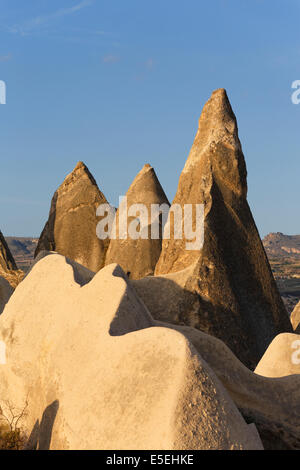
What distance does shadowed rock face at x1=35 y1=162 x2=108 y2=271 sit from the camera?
1698 cm

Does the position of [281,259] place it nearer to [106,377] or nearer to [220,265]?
[220,265]

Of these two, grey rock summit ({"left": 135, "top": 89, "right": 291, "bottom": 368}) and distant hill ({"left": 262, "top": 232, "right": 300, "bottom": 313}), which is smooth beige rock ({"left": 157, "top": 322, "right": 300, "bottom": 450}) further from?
distant hill ({"left": 262, "top": 232, "right": 300, "bottom": 313})

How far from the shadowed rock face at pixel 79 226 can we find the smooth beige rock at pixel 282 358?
384 inches

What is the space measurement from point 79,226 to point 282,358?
10.6 m

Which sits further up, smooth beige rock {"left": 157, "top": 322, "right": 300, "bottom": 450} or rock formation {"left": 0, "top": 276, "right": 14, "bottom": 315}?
rock formation {"left": 0, "top": 276, "right": 14, "bottom": 315}

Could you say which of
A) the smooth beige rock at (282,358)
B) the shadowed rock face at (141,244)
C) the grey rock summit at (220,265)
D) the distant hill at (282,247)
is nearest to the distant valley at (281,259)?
the distant hill at (282,247)

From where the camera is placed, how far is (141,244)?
1594cm

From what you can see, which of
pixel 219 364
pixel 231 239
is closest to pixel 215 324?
pixel 231 239

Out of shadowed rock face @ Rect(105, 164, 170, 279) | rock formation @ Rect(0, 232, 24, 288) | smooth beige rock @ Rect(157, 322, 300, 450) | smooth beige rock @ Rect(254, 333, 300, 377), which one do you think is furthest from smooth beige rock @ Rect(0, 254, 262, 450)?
rock formation @ Rect(0, 232, 24, 288)

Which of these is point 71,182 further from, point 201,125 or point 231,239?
point 231,239

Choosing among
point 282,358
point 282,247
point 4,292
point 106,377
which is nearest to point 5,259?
point 4,292

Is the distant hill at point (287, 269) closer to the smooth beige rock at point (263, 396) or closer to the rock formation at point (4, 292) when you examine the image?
the rock formation at point (4, 292)

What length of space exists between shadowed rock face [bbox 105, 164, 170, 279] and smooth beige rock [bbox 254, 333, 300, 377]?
8.17m

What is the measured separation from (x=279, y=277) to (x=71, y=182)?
71.8 m
